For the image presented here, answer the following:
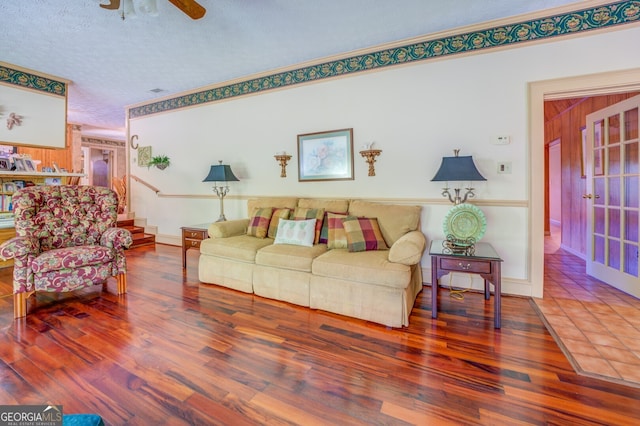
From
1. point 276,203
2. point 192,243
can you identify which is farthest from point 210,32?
point 192,243

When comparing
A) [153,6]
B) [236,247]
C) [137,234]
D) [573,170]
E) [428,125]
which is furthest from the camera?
[137,234]

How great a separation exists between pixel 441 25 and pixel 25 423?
12.4 feet

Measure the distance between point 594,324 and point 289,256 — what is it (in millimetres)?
2471

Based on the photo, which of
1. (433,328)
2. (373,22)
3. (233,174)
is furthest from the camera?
(233,174)

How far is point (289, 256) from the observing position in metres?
2.72

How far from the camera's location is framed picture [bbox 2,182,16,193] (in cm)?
414

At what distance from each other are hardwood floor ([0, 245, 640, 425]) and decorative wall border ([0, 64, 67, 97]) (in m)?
3.26

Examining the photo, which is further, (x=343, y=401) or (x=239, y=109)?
(x=239, y=109)

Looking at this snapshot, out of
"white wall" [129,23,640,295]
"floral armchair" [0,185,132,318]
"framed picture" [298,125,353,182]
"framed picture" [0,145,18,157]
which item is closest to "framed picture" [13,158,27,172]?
"framed picture" [0,145,18,157]

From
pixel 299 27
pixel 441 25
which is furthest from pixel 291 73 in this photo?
pixel 441 25

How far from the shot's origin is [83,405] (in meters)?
1.47

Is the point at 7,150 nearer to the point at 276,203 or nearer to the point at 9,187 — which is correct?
the point at 9,187

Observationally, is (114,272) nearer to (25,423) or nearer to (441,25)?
(25,423)

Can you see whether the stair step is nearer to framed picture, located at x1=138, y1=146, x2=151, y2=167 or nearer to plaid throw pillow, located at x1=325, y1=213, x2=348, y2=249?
framed picture, located at x1=138, y1=146, x2=151, y2=167
